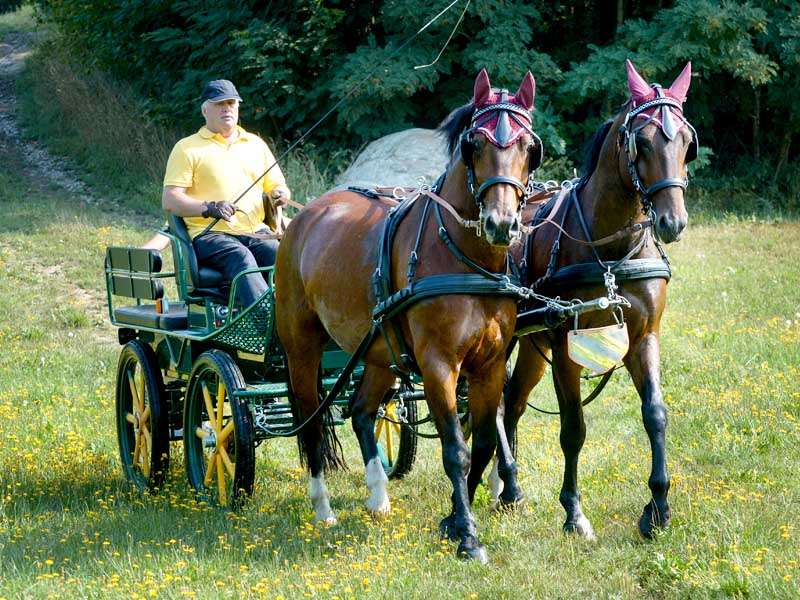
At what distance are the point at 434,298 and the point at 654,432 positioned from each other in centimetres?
127

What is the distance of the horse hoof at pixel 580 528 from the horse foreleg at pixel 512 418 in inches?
20.5

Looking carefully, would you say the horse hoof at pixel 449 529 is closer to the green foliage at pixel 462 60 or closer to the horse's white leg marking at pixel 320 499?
the horse's white leg marking at pixel 320 499

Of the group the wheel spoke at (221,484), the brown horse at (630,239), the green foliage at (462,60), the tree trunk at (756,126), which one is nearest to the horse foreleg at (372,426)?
the wheel spoke at (221,484)

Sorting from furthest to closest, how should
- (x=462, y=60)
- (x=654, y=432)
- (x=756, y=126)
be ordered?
(x=756, y=126)
(x=462, y=60)
(x=654, y=432)

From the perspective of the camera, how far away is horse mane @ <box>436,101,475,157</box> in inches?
190

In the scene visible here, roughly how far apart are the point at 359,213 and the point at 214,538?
6.20ft

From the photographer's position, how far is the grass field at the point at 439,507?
4582 millimetres

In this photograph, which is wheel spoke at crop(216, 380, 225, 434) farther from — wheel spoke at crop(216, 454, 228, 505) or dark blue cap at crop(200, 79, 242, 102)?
dark blue cap at crop(200, 79, 242, 102)

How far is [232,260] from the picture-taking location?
646cm

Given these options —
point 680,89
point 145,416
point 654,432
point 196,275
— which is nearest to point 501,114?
point 680,89

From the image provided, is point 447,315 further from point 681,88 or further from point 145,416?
point 145,416

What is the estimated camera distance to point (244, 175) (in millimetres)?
6863

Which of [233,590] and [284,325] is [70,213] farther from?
[233,590]

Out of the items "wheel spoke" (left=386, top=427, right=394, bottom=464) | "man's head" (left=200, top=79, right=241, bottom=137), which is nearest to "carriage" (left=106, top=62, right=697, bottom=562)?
"wheel spoke" (left=386, top=427, right=394, bottom=464)
